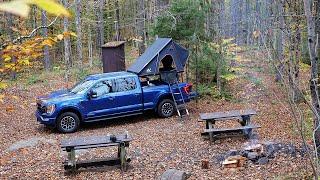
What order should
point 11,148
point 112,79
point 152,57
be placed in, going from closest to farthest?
point 11,148, point 112,79, point 152,57

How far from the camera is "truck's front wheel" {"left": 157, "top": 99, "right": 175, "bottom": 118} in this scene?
14.1 metres

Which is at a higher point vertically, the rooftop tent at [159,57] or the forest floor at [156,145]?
the rooftop tent at [159,57]

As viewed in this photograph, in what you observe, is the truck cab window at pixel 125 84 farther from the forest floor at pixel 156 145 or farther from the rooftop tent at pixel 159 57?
the forest floor at pixel 156 145

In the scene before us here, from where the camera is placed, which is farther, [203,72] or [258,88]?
[258,88]

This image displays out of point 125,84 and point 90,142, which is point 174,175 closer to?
point 90,142

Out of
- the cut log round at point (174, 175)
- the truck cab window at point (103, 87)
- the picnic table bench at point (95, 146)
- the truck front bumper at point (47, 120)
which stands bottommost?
the cut log round at point (174, 175)

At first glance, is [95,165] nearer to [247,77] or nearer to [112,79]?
[112,79]

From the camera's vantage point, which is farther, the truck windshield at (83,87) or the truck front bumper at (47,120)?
the truck windshield at (83,87)

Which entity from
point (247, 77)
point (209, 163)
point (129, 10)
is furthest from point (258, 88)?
point (129, 10)

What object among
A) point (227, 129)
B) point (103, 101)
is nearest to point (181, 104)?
point (103, 101)

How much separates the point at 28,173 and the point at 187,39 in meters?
10.5

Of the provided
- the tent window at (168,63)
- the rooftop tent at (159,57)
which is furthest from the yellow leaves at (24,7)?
the tent window at (168,63)

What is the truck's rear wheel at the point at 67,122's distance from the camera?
12.6 meters

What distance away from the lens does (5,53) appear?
5102mm
